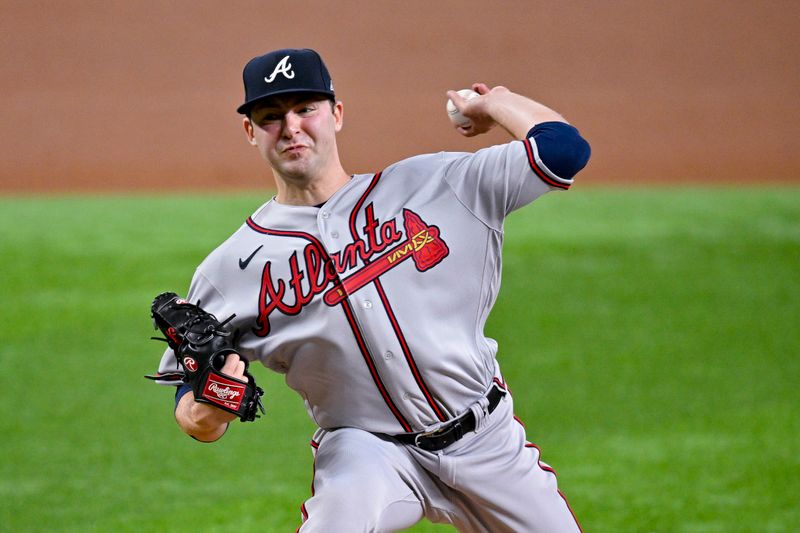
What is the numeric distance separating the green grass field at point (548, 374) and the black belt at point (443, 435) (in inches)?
84.7

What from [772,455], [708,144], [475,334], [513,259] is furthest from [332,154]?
[708,144]

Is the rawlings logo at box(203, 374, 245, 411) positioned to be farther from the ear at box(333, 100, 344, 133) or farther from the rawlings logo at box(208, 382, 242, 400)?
the ear at box(333, 100, 344, 133)

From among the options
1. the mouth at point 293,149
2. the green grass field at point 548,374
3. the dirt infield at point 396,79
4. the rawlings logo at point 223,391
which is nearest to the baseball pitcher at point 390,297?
the mouth at point 293,149

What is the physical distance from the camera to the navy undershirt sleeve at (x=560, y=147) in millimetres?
3091

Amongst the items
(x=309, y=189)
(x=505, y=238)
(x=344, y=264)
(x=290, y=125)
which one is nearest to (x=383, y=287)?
(x=344, y=264)

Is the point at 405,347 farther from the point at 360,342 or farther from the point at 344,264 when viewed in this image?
the point at 344,264

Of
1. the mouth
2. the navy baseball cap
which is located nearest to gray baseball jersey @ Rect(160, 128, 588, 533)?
the mouth

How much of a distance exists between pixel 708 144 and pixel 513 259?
7869 millimetres

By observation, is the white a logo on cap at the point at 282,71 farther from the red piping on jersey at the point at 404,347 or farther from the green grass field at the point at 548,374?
the green grass field at the point at 548,374

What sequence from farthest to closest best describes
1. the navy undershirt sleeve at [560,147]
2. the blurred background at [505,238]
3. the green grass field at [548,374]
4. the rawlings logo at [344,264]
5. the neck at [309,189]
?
Answer: the blurred background at [505,238]
the green grass field at [548,374]
the neck at [309,189]
the rawlings logo at [344,264]
the navy undershirt sleeve at [560,147]

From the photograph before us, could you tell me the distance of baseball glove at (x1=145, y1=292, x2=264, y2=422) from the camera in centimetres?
294

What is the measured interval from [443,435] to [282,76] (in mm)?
1161

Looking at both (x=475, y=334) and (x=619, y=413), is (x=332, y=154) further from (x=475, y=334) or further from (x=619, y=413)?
(x=619, y=413)

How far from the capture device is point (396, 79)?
60.7ft
